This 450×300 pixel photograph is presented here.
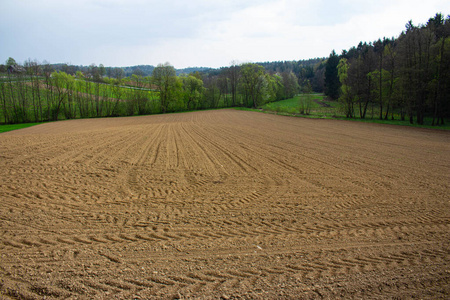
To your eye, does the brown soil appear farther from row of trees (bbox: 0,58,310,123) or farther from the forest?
row of trees (bbox: 0,58,310,123)

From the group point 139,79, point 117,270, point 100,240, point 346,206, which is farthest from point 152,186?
point 139,79

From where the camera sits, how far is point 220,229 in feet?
21.0

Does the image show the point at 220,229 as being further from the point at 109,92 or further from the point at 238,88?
the point at 238,88

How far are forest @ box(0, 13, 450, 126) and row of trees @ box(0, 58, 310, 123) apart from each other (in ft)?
0.49

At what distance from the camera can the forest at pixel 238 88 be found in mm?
32469

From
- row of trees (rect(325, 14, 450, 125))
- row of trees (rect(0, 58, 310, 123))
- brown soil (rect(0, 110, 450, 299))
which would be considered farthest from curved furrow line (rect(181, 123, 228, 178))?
row of trees (rect(0, 58, 310, 123))

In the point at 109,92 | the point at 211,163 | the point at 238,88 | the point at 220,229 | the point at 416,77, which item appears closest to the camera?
the point at 220,229

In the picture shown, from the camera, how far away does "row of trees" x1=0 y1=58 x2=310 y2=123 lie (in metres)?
47.7

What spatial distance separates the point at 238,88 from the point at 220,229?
7373 cm

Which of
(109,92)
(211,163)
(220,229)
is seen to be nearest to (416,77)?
(211,163)

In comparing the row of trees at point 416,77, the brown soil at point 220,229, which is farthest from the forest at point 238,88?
the brown soil at point 220,229

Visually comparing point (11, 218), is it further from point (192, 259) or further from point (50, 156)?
point (50, 156)

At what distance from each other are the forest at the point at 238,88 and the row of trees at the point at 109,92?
149mm

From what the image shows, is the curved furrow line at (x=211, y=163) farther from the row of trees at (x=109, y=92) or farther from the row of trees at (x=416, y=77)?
the row of trees at (x=109, y=92)
